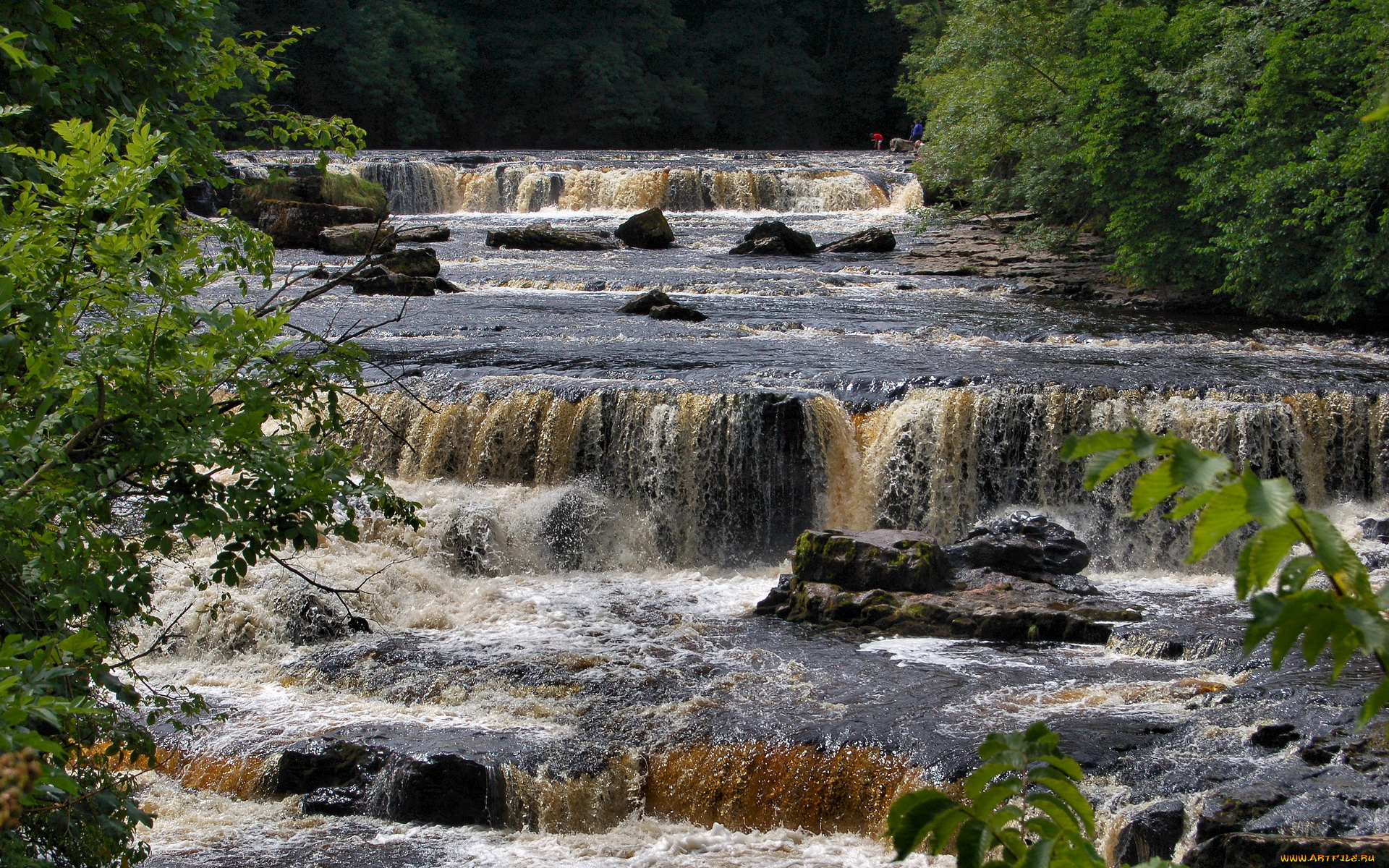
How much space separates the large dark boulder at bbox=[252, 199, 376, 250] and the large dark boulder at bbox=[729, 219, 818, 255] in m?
7.19

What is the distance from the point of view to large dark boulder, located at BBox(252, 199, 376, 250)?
73.4ft

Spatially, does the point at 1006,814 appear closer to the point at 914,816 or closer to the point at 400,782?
the point at 914,816

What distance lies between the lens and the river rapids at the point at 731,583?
639 cm

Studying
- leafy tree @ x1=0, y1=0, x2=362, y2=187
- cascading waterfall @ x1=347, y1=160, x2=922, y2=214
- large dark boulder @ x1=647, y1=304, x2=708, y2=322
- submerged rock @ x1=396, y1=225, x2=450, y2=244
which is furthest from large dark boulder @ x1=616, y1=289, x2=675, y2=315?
cascading waterfall @ x1=347, y1=160, x2=922, y2=214

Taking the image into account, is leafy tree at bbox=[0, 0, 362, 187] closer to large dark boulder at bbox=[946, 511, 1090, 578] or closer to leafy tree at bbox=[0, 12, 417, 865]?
leafy tree at bbox=[0, 12, 417, 865]

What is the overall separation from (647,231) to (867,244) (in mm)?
4202

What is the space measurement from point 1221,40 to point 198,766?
15.7 meters

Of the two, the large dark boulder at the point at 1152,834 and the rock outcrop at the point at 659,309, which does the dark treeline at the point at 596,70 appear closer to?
the rock outcrop at the point at 659,309

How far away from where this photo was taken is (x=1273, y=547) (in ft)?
3.93

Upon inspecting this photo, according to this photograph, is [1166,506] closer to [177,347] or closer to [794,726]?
[794,726]

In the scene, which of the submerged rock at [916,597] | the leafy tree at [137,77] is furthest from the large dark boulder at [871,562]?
the leafy tree at [137,77]

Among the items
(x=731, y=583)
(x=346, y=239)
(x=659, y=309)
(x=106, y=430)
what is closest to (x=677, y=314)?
(x=659, y=309)

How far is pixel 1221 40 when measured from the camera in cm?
1623

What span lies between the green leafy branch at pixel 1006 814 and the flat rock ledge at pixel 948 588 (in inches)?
290
